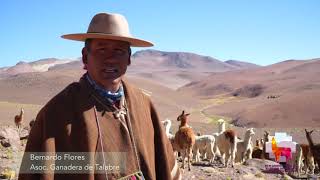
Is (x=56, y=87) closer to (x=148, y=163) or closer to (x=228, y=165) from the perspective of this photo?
(x=228, y=165)

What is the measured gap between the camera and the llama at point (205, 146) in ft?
46.7

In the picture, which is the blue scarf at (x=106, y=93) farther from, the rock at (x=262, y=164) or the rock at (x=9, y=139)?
the rock at (x=9, y=139)

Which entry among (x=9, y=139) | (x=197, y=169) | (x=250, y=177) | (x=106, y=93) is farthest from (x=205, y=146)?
(x=106, y=93)

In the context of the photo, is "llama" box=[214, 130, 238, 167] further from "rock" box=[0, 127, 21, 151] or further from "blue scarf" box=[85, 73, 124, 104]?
"blue scarf" box=[85, 73, 124, 104]

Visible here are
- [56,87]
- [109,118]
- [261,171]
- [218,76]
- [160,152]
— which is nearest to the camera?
[109,118]

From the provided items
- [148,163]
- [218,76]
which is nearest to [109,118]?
[148,163]

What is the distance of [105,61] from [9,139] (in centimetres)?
1118

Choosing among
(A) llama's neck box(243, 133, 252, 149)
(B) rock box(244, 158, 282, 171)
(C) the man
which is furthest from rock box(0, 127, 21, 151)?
(C) the man

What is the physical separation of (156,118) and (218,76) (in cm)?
14535

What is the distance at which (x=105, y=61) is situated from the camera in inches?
118

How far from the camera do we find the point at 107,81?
3.03 metres

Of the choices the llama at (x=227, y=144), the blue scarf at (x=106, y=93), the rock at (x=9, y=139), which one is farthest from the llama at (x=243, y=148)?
the blue scarf at (x=106, y=93)

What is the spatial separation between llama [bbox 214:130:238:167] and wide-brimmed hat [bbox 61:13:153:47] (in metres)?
10.7

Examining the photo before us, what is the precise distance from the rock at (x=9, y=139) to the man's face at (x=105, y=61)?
35.4 ft
